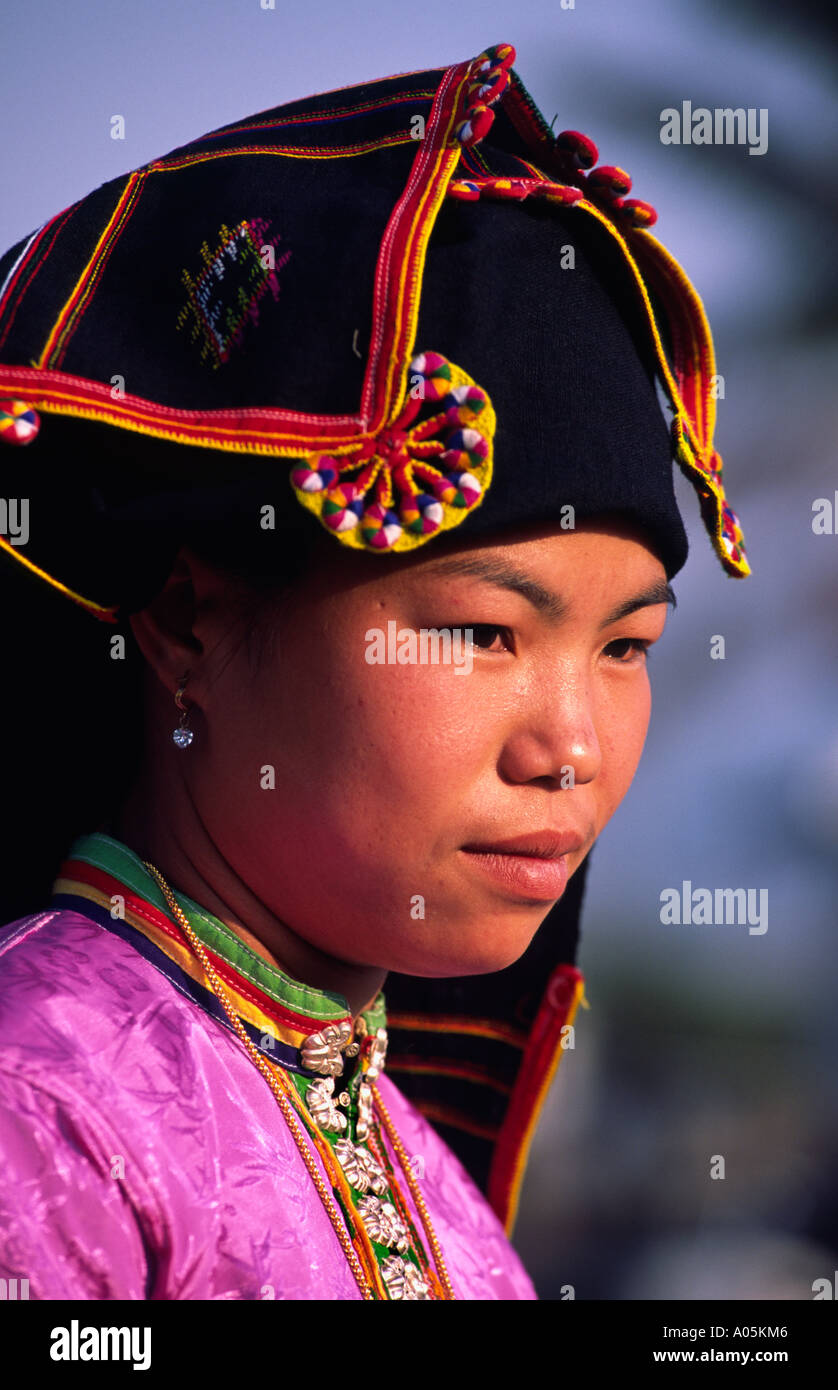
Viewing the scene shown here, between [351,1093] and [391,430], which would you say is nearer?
[391,430]

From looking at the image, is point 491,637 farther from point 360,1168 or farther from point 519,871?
point 360,1168

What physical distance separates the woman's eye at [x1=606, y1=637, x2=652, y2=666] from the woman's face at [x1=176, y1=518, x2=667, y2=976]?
19 millimetres

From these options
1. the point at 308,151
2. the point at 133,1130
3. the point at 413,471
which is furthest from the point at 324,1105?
the point at 308,151

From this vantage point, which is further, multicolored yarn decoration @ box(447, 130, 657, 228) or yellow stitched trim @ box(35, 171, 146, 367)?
multicolored yarn decoration @ box(447, 130, 657, 228)

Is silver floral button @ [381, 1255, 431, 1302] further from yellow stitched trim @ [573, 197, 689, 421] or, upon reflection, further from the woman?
yellow stitched trim @ [573, 197, 689, 421]

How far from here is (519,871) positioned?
139 cm

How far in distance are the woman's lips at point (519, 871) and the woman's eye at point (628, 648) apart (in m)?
0.24

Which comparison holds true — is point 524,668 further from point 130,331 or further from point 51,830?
point 51,830

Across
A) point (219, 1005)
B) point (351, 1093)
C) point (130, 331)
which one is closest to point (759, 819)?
point (351, 1093)

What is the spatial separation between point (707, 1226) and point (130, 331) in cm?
270

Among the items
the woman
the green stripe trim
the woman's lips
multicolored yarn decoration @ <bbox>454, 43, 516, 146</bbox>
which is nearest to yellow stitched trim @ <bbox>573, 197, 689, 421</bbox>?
the woman

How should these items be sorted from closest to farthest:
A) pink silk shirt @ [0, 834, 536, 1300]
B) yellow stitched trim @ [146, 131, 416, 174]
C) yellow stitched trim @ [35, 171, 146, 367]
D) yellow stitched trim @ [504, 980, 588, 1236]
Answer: pink silk shirt @ [0, 834, 536, 1300] < yellow stitched trim @ [35, 171, 146, 367] < yellow stitched trim @ [146, 131, 416, 174] < yellow stitched trim @ [504, 980, 588, 1236]

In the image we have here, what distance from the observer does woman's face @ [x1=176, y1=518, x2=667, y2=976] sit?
130 cm
